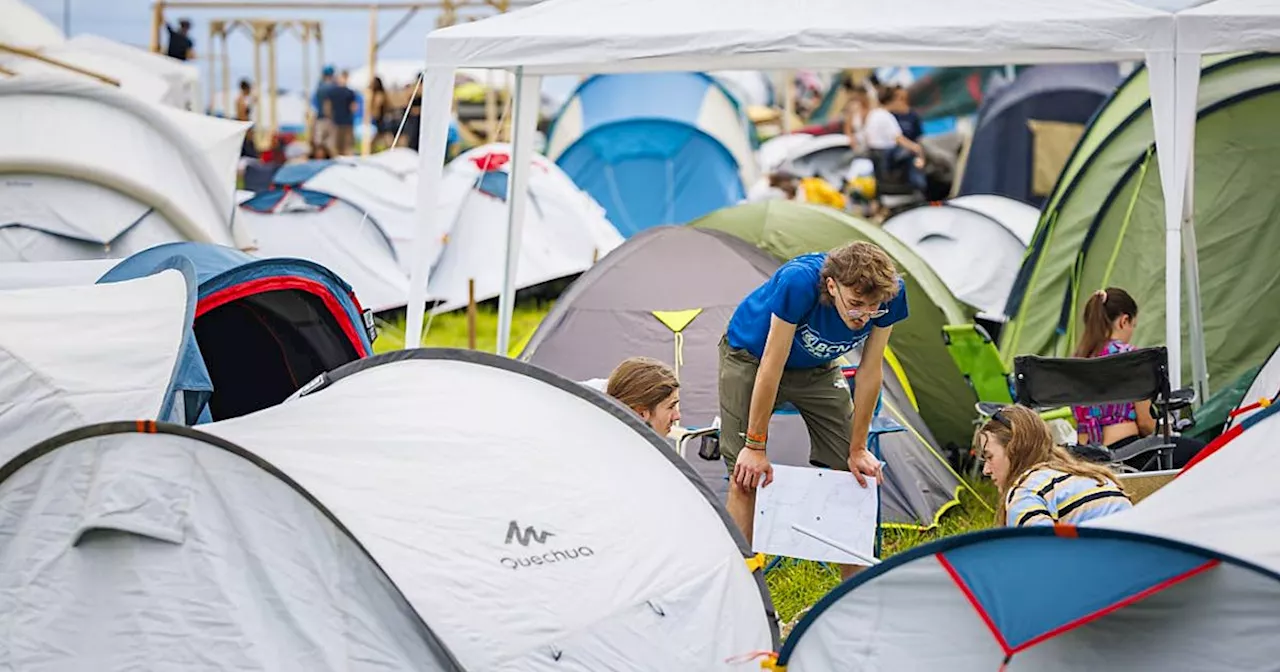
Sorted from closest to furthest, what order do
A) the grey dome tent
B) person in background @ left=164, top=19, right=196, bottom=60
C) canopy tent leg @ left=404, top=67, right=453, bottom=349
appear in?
the grey dome tent
canopy tent leg @ left=404, top=67, right=453, bottom=349
person in background @ left=164, top=19, right=196, bottom=60

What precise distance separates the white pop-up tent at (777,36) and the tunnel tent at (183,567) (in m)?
3.25

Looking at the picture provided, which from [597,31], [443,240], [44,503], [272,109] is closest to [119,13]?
[272,109]

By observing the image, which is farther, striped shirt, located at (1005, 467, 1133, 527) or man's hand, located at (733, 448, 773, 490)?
man's hand, located at (733, 448, 773, 490)

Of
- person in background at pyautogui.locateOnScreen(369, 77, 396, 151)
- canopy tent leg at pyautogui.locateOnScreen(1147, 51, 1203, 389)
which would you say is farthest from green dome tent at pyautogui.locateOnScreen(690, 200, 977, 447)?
person in background at pyautogui.locateOnScreen(369, 77, 396, 151)

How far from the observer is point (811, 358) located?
16.0ft

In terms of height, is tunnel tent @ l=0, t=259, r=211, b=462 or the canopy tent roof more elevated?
the canopy tent roof

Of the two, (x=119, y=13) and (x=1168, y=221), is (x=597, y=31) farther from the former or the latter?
(x=119, y=13)

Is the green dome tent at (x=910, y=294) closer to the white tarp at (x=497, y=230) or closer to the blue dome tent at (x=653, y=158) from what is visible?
the white tarp at (x=497, y=230)

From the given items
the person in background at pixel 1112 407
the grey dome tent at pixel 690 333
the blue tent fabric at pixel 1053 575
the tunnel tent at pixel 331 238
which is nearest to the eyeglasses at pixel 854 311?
the blue tent fabric at pixel 1053 575

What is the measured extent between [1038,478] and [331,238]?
7.53m

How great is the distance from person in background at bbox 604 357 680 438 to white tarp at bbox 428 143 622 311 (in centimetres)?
603

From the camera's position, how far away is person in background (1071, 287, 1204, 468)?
244 inches

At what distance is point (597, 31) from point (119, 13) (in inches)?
1451

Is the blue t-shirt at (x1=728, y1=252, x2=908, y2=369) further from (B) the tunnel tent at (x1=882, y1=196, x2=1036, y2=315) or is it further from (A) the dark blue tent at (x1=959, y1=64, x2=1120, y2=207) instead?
(A) the dark blue tent at (x1=959, y1=64, x2=1120, y2=207)
